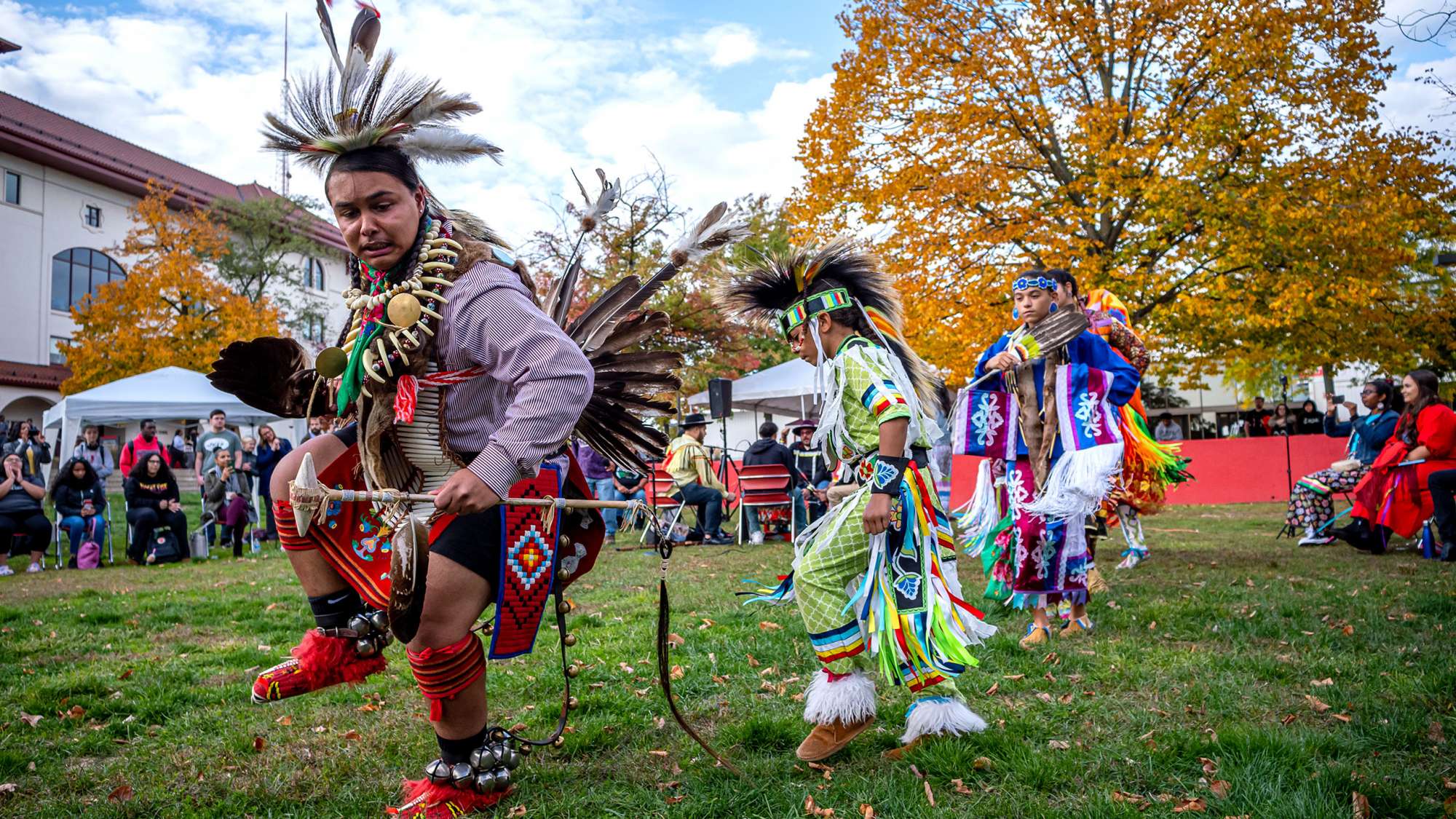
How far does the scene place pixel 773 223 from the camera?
75.2 feet

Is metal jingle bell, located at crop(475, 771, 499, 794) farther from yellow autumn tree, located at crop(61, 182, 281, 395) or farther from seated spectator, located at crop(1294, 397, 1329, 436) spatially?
yellow autumn tree, located at crop(61, 182, 281, 395)

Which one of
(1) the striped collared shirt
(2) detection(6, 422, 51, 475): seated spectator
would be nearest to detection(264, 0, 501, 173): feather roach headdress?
(1) the striped collared shirt

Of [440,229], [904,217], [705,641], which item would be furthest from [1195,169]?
[440,229]

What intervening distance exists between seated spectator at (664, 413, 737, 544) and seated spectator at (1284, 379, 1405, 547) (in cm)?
663

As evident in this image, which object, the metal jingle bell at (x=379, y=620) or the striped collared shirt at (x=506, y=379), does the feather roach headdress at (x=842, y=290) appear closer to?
the striped collared shirt at (x=506, y=379)

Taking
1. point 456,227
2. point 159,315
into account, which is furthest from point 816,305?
point 159,315

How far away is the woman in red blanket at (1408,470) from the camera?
8.61 metres

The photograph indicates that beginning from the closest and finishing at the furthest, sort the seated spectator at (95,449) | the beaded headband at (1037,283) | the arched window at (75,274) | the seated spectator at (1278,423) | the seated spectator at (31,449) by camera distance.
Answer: the beaded headband at (1037,283) → the seated spectator at (31,449) → the seated spectator at (95,449) → the seated spectator at (1278,423) → the arched window at (75,274)

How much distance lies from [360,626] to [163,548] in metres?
10.1

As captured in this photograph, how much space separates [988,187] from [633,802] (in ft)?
41.1

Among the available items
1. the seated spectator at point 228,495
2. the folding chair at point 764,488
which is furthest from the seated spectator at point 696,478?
the seated spectator at point 228,495

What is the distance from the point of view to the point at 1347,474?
969cm

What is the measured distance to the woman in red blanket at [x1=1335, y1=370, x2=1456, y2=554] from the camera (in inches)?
339

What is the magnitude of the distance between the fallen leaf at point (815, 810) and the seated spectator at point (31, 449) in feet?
43.7
